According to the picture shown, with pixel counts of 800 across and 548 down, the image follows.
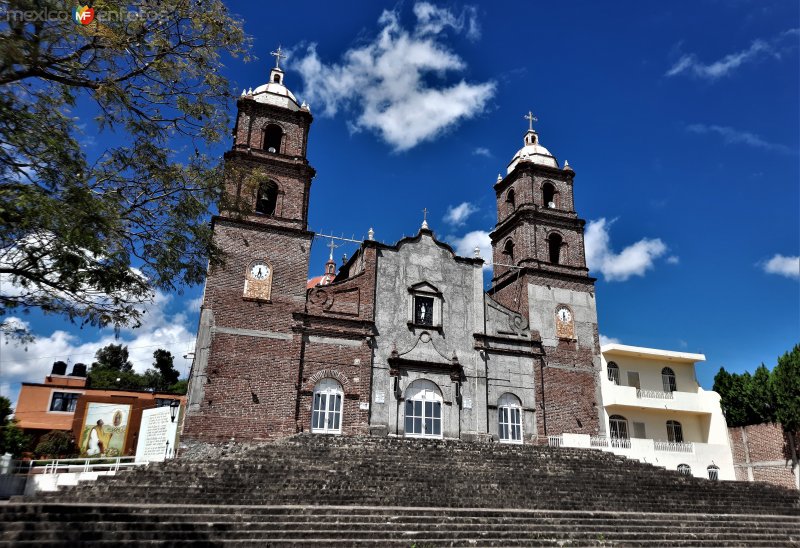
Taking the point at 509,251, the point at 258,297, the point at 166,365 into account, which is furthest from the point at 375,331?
the point at 166,365

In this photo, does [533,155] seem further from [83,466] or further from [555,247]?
[83,466]

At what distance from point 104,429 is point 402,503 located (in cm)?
2163

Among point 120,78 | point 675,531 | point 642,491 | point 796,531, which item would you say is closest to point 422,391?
point 642,491

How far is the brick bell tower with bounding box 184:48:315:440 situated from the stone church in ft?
0.15

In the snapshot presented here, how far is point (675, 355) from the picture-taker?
92.4ft

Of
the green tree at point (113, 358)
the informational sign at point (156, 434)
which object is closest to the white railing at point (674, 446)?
the informational sign at point (156, 434)

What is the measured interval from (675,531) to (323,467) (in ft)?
30.5

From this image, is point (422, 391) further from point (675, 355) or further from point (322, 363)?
point (675, 355)

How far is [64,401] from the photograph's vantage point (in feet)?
110

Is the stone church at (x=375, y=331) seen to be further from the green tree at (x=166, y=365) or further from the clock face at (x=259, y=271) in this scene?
the green tree at (x=166, y=365)

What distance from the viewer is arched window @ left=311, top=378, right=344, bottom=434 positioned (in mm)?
21141

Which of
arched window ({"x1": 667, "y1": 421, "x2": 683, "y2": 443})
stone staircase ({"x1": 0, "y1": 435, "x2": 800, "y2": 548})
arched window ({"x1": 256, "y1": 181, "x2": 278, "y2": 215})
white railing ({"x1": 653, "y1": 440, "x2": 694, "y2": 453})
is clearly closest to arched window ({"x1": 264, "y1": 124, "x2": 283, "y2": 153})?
arched window ({"x1": 256, "y1": 181, "x2": 278, "y2": 215})

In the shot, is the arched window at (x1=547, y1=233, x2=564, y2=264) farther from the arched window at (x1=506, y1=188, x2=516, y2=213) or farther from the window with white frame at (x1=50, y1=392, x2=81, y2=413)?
the window with white frame at (x1=50, y1=392, x2=81, y2=413)

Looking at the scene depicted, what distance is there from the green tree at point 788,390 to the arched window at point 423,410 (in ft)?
48.0
